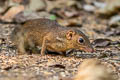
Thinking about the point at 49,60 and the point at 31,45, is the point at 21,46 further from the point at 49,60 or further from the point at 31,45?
the point at 49,60

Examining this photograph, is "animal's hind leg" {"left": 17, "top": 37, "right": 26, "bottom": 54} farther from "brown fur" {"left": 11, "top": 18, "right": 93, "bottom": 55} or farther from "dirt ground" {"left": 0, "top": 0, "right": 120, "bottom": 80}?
"dirt ground" {"left": 0, "top": 0, "right": 120, "bottom": 80}

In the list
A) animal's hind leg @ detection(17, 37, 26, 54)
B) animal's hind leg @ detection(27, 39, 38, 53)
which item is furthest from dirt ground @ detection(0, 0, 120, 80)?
animal's hind leg @ detection(27, 39, 38, 53)

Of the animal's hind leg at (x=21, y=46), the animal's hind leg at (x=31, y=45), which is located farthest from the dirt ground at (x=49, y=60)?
the animal's hind leg at (x=31, y=45)

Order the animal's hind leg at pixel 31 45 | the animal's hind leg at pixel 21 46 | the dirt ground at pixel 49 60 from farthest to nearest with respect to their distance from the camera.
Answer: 1. the animal's hind leg at pixel 31 45
2. the animal's hind leg at pixel 21 46
3. the dirt ground at pixel 49 60

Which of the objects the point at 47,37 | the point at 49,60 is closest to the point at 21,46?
the point at 47,37

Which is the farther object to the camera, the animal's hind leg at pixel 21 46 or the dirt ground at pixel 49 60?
the animal's hind leg at pixel 21 46

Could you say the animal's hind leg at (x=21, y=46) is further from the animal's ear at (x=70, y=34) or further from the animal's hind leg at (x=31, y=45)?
the animal's ear at (x=70, y=34)

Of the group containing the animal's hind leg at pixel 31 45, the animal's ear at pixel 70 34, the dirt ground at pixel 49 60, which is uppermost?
the animal's ear at pixel 70 34

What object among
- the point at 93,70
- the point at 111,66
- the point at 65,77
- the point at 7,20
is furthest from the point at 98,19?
the point at 93,70

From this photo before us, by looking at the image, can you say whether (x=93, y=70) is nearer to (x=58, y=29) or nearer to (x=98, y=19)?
(x=58, y=29)
